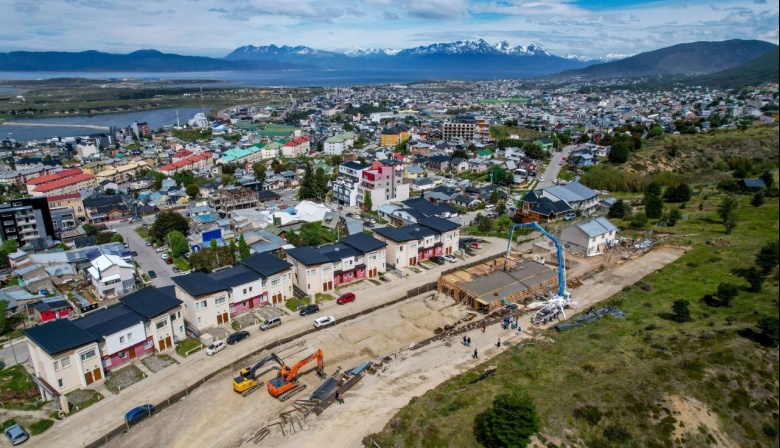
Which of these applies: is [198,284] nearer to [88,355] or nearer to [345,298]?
[88,355]

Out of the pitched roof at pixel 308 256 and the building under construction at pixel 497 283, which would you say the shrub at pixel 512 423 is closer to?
the building under construction at pixel 497 283

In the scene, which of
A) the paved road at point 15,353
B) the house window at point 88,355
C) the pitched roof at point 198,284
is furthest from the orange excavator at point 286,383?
the paved road at point 15,353

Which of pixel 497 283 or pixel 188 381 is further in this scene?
pixel 497 283

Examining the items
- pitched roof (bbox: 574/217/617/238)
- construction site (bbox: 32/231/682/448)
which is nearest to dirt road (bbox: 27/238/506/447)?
construction site (bbox: 32/231/682/448)

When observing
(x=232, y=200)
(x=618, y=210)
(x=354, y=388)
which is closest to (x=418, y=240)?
(x=354, y=388)

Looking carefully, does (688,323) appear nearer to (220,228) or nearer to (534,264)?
(534,264)

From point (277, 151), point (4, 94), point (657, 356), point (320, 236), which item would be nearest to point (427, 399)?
point (657, 356)
